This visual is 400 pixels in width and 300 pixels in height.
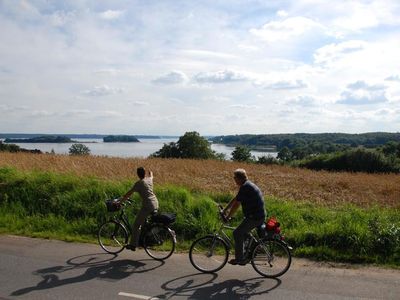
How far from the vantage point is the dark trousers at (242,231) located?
7.69 metres

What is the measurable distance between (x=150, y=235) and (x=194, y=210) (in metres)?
2.56

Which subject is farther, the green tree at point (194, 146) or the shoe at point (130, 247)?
the green tree at point (194, 146)

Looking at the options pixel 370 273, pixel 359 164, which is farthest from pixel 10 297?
pixel 359 164

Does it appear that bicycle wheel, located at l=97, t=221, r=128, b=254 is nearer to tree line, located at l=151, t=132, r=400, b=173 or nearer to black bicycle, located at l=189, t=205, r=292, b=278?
black bicycle, located at l=189, t=205, r=292, b=278

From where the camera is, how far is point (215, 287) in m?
7.16

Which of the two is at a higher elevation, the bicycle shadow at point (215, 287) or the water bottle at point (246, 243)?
the water bottle at point (246, 243)

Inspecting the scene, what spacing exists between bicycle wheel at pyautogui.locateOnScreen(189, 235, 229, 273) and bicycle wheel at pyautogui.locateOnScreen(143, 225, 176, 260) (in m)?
0.87

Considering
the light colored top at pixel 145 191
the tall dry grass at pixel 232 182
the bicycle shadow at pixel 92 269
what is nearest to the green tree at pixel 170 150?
the tall dry grass at pixel 232 182

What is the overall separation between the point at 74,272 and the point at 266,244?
351 centimetres

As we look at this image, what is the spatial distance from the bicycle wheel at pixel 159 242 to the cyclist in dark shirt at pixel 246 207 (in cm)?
167

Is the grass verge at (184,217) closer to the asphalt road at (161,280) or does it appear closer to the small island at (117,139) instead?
the asphalt road at (161,280)

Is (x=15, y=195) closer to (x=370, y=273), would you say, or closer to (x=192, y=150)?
(x=370, y=273)

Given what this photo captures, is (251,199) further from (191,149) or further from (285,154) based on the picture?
(285,154)

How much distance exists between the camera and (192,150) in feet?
217
